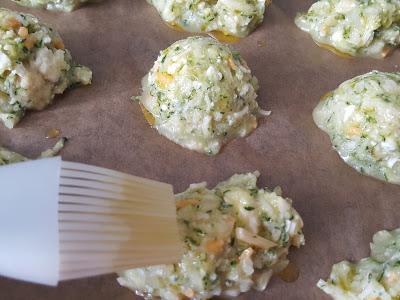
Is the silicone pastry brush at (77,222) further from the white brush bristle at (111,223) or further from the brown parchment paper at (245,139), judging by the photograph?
the brown parchment paper at (245,139)

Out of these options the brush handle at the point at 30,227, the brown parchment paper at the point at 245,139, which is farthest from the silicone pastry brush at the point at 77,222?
the brown parchment paper at the point at 245,139

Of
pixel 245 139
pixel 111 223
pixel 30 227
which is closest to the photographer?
pixel 30 227

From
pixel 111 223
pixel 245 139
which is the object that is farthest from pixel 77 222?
pixel 245 139

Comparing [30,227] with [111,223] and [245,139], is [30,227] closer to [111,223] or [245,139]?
[111,223]

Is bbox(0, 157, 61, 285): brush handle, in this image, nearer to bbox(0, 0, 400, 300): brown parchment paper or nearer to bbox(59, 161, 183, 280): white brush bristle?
bbox(59, 161, 183, 280): white brush bristle

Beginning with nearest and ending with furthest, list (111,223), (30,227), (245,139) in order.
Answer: (30,227) → (111,223) → (245,139)

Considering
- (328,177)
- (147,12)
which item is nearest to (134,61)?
(147,12)
